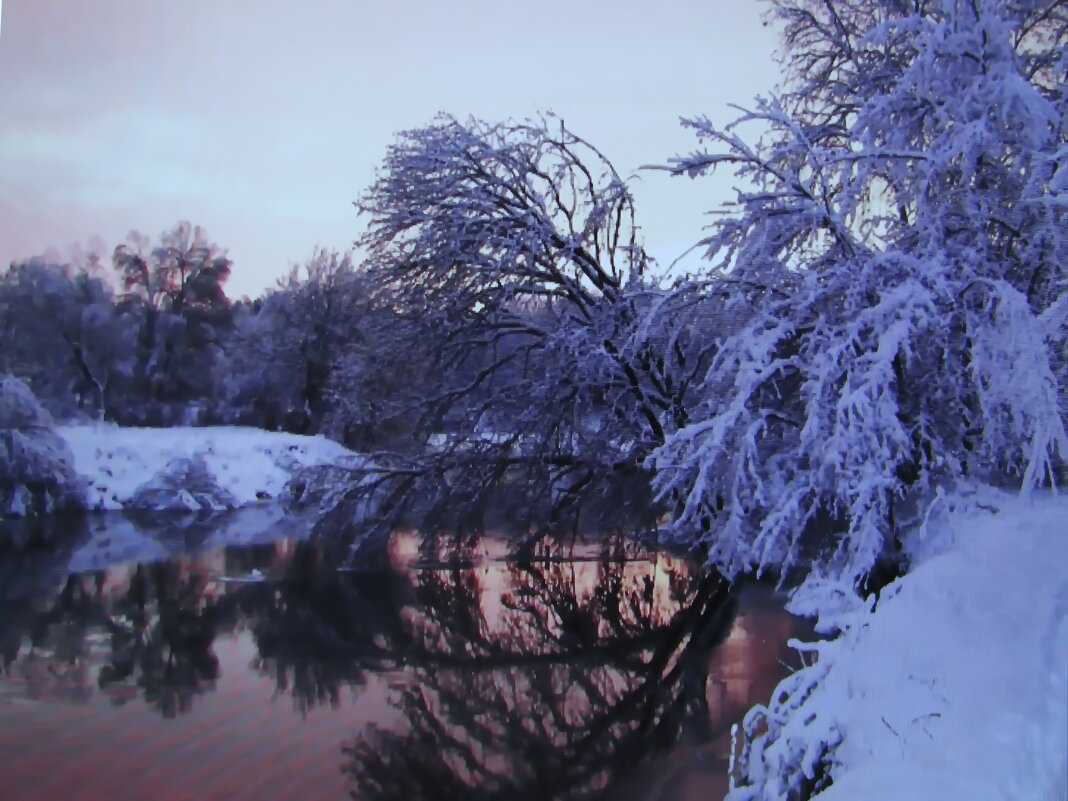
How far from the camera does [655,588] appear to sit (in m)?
6.44

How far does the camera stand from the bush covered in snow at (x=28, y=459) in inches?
378

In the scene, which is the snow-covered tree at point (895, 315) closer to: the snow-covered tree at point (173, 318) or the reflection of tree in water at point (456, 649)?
the reflection of tree in water at point (456, 649)

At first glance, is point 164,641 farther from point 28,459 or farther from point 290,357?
point 290,357

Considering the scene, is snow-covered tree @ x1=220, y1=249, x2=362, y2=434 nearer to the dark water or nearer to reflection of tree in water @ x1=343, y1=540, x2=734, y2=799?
the dark water

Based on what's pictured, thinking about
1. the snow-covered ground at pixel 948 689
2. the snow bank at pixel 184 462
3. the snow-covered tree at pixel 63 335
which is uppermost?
the snow-covered tree at pixel 63 335

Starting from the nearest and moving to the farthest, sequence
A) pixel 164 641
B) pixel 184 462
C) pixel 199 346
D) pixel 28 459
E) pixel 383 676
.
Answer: pixel 383 676, pixel 164 641, pixel 28 459, pixel 184 462, pixel 199 346

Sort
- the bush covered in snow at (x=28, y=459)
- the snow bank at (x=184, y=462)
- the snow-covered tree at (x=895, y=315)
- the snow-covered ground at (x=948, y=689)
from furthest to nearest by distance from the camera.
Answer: the snow bank at (x=184, y=462) < the bush covered in snow at (x=28, y=459) < the snow-covered tree at (x=895, y=315) < the snow-covered ground at (x=948, y=689)

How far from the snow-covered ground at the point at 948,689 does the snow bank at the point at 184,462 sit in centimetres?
834

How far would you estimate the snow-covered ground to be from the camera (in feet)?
5.34

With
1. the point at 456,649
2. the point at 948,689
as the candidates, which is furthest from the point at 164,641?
the point at 948,689

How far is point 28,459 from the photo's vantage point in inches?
383

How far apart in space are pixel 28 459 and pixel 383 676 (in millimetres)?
7226

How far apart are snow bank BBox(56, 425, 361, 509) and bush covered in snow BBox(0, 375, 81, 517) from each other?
0.37 meters

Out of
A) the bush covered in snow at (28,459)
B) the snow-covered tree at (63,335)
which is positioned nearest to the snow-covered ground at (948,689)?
the snow-covered tree at (63,335)
